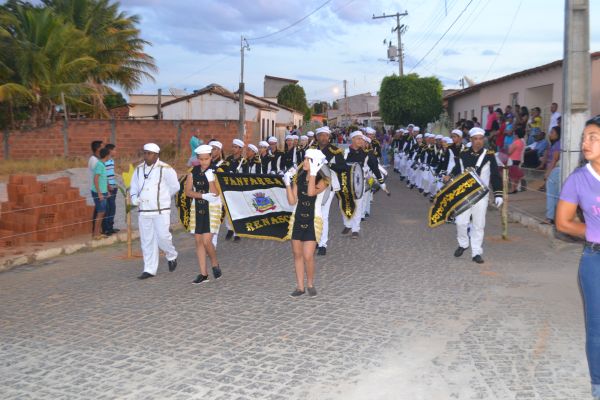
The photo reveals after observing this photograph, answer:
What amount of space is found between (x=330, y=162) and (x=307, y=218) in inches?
161

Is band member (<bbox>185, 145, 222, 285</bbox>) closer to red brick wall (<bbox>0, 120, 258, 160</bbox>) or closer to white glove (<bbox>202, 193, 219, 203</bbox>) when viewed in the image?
white glove (<bbox>202, 193, 219, 203</bbox>)

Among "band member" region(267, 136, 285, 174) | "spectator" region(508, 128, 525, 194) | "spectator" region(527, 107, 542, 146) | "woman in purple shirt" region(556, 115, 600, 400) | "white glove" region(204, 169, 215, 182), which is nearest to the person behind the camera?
"woman in purple shirt" region(556, 115, 600, 400)

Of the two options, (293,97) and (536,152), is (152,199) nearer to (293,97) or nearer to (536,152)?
(536,152)

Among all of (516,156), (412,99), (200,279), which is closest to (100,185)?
(200,279)

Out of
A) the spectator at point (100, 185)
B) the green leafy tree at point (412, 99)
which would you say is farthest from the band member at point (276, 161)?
the green leafy tree at point (412, 99)

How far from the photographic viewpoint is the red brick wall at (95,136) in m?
30.8

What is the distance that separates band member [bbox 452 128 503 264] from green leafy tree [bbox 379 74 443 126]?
3122 centimetres

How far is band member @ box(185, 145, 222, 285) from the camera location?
816 centimetres

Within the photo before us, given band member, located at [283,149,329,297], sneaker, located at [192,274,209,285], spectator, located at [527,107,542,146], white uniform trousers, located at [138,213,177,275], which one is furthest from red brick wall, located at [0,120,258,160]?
band member, located at [283,149,329,297]

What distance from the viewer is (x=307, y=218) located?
7.30 metres

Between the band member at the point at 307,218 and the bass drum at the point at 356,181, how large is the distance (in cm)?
399

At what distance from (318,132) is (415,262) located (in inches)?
109

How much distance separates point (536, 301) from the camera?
702cm

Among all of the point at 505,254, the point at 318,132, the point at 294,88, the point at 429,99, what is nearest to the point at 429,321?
the point at 505,254
